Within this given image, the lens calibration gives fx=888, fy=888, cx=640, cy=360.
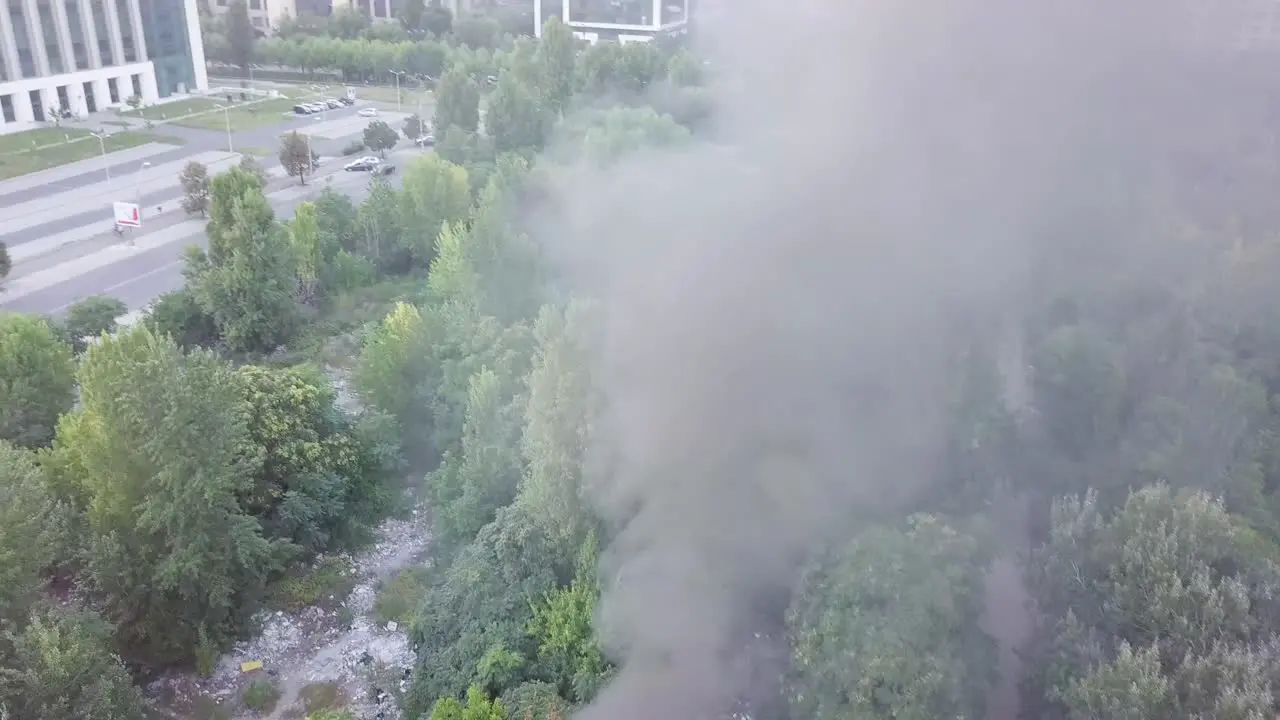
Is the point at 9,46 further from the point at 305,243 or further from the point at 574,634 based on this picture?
the point at 574,634

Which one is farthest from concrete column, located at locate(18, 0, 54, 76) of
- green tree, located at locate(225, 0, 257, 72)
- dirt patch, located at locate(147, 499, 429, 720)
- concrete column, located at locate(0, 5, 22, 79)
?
dirt patch, located at locate(147, 499, 429, 720)

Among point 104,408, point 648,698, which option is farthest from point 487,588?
point 104,408

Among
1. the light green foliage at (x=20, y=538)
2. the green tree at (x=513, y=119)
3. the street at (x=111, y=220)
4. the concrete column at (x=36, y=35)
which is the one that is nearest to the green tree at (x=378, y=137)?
the street at (x=111, y=220)

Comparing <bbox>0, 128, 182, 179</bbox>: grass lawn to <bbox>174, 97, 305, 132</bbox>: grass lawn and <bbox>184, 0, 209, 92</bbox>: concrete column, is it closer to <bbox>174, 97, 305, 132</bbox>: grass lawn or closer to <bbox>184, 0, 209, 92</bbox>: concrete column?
<bbox>174, 97, 305, 132</bbox>: grass lawn

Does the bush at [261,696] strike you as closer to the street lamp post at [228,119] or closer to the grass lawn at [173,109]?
the street lamp post at [228,119]

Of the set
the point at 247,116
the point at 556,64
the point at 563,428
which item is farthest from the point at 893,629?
the point at 247,116

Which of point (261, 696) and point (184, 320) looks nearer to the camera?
point (261, 696)
